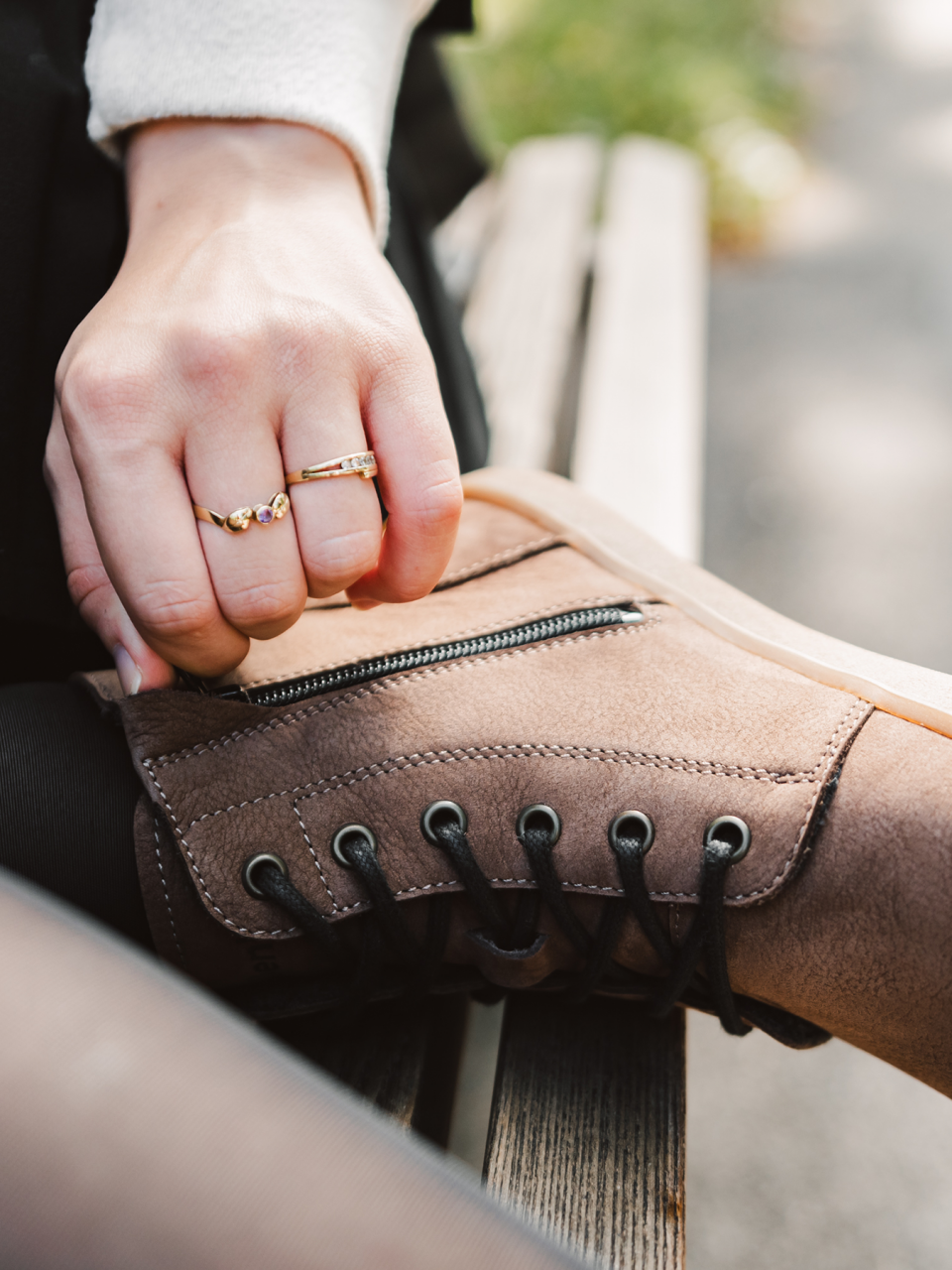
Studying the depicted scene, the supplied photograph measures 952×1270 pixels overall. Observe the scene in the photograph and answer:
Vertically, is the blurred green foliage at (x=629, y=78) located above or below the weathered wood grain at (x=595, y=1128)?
above

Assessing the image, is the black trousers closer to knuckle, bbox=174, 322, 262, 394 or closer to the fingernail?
the fingernail

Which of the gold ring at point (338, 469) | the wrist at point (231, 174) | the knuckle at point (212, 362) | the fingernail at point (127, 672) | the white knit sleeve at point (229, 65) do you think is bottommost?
the fingernail at point (127, 672)

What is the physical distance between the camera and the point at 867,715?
2.22ft

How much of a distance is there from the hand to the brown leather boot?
89mm

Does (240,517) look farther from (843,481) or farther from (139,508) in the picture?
(843,481)

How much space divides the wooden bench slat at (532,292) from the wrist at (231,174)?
1.74 ft

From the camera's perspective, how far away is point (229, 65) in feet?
2.47

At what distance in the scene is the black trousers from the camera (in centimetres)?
67

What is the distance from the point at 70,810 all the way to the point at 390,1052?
31 cm

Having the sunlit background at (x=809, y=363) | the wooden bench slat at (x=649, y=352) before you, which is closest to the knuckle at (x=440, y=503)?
the wooden bench slat at (x=649, y=352)

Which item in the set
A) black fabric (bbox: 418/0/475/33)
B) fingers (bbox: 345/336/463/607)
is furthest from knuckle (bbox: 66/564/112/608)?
black fabric (bbox: 418/0/475/33)

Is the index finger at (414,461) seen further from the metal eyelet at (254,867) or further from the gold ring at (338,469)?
the metal eyelet at (254,867)

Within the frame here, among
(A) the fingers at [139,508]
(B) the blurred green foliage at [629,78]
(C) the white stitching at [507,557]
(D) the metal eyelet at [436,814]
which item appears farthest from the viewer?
(B) the blurred green foliage at [629,78]

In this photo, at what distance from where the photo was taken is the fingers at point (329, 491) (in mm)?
616
